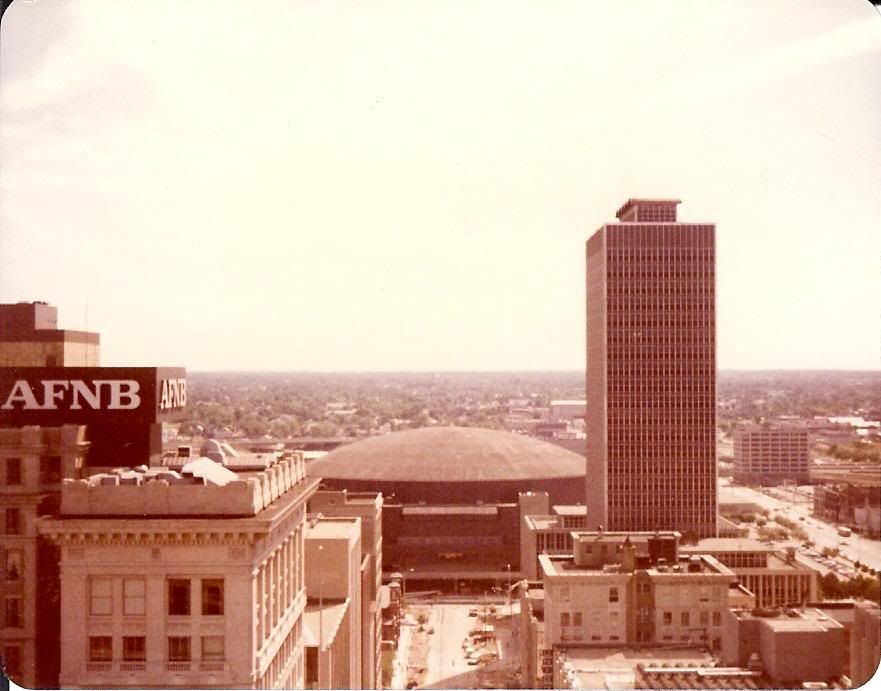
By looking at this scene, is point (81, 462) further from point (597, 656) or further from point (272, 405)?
point (272, 405)

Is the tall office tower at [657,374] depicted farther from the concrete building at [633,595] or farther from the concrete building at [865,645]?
the concrete building at [865,645]

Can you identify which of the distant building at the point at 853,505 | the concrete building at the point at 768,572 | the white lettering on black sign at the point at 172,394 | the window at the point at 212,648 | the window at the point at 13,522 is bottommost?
the concrete building at the point at 768,572

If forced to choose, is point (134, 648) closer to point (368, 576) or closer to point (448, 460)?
point (368, 576)

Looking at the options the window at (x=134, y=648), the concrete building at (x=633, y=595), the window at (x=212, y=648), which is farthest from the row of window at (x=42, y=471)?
the concrete building at (x=633, y=595)

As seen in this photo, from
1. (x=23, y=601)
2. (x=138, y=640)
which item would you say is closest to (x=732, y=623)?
(x=138, y=640)

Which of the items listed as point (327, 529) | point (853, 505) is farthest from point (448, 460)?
point (327, 529)

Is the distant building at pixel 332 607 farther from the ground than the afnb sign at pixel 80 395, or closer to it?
closer to it

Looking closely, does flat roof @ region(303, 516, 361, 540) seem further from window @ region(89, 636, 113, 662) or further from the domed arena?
the domed arena
